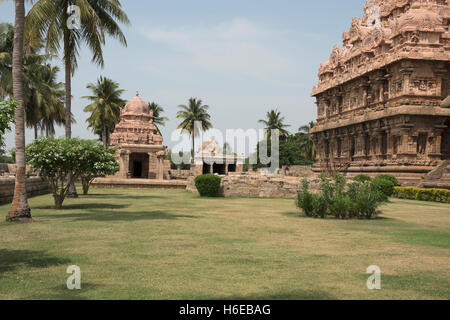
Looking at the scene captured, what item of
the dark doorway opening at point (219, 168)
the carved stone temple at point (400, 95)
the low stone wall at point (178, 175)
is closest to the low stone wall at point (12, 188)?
the carved stone temple at point (400, 95)

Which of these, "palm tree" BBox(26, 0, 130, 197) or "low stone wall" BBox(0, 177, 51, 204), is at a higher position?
"palm tree" BBox(26, 0, 130, 197)

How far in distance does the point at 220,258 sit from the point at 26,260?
127 inches

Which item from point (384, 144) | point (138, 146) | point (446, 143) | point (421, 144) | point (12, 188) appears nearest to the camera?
point (12, 188)

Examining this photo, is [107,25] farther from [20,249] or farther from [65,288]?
[65,288]

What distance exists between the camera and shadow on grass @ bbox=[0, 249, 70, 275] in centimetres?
698

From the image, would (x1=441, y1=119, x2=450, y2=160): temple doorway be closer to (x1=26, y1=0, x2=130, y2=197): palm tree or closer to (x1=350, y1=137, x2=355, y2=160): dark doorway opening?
(x1=350, y1=137, x2=355, y2=160): dark doorway opening

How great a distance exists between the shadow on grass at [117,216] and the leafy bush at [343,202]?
154 inches

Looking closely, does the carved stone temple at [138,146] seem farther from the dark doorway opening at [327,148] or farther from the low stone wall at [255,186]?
the low stone wall at [255,186]

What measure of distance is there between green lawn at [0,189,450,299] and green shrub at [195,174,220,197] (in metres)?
12.0

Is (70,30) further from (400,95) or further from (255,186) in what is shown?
(400,95)

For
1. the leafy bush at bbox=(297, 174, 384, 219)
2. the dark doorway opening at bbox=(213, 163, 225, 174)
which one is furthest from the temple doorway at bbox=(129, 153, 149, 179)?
the leafy bush at bbox=(297, 174, 384, 219)

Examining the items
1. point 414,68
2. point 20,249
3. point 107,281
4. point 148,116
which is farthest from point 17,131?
point 148,116

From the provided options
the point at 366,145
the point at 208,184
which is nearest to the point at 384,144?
the point at 366,145

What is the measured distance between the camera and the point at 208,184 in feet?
83.1
